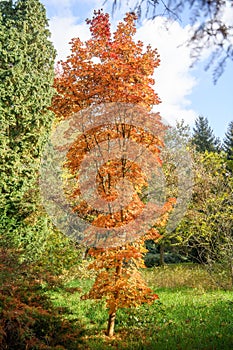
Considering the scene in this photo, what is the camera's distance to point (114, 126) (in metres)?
5.82

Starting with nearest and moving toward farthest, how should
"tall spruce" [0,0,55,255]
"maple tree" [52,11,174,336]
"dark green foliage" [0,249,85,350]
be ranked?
"dark green foliage" [0,249,85,350], "maple tree" [52,11,174,336], "tall spruce" [0,0,55,255]

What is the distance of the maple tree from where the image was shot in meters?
5.49

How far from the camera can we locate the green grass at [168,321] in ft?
18.1

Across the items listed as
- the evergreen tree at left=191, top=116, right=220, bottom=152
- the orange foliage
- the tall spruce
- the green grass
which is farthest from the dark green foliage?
the evergreen tree at left=191, top=116, right=220, bottom=152

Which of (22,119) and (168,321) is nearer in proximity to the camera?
(168,321)

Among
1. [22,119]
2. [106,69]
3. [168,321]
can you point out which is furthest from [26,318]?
[22,119]

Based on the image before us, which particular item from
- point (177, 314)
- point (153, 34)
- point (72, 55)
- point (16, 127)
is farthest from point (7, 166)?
point (153, 34)

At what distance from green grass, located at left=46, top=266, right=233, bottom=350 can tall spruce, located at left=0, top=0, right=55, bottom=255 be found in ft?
7.36

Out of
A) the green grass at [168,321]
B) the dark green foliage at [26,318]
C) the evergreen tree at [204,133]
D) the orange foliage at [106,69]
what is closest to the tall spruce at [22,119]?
the green grass at [168,321]

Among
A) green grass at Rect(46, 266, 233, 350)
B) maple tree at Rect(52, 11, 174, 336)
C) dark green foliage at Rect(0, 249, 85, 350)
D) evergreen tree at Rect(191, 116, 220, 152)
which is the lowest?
green grass at Rect(46, 266, 233, 350)

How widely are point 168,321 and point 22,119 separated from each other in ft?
19.5

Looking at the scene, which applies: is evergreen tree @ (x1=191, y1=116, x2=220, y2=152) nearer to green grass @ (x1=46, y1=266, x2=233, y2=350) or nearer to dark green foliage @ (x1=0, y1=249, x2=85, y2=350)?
green grass @ (x1=46, y1=266, x2=233, y2=350)

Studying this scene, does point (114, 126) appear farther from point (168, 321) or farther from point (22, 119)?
point (22, 119)

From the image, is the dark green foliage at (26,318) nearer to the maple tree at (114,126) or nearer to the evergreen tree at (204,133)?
the maple tree at (114,126)
